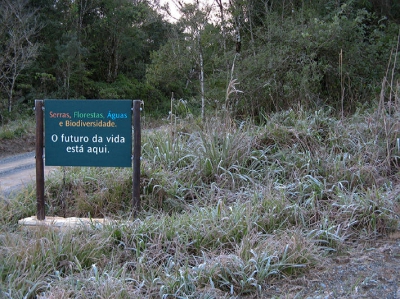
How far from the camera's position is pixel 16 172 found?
9094 mm

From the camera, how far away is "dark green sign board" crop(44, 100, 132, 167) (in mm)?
5414

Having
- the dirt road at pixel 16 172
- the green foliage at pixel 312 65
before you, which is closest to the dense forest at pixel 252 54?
the green foliage at pixel 312 65

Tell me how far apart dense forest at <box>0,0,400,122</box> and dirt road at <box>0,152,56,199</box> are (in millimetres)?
3666

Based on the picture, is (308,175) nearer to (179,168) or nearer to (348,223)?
(348,223)

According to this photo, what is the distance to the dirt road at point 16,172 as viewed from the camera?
7246mm

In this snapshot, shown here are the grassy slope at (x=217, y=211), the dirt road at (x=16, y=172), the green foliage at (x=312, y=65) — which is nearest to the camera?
the grassy slope at (x=217, y=211)

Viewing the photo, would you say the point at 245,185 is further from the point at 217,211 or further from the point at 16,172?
the point at 16,172

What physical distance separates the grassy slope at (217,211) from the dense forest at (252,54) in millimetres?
949

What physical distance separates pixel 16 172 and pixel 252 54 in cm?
638

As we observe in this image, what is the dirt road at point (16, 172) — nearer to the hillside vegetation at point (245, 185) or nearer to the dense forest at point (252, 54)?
the hillside vegetation at point (245, 185)

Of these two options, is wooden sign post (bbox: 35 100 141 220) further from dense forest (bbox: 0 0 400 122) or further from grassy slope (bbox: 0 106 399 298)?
dense forest (bbox: 0 0 400 122)

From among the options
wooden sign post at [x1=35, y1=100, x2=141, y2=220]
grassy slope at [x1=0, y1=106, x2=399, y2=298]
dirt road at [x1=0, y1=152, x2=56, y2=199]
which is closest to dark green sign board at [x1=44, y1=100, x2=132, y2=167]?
wooden sign post at [x1=35, y1=100, x2=141, y2=220]

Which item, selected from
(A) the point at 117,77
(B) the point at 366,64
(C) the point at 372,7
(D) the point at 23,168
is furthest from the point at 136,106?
(A) the point at 117,77

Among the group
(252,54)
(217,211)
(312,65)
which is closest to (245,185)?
(217,211)
